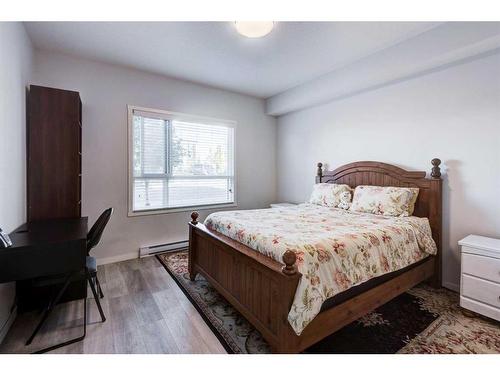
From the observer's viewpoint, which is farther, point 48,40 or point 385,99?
point 385,99

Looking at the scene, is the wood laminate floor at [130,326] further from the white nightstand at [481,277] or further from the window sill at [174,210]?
the white nightstand at [481,277]

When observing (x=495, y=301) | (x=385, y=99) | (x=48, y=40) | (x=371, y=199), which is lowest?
(x=495, y=301)

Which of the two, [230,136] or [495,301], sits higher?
[230,136]

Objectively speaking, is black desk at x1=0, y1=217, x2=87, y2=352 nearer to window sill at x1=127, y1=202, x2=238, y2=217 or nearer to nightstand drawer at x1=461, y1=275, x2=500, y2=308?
window sill at x1=127, y1=202, x2=238, y2=217

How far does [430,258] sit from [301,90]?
2729mm

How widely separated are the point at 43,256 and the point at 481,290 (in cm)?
322

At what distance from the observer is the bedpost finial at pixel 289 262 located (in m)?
1.32

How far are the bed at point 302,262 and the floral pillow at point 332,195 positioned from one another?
17 centimetres

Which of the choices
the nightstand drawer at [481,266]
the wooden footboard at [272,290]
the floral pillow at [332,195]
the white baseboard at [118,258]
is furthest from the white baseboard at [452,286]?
the white baseboard at [118,258]

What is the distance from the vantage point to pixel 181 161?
3.58m

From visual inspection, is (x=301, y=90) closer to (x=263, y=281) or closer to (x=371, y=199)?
(x=371, y=199)

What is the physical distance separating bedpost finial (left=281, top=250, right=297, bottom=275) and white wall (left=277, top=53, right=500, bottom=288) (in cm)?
210

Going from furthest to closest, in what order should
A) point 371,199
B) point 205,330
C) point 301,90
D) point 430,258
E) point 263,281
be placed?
point 301,90 → point 371,199 → point 430,258 → point 205,330 → point 263,281
